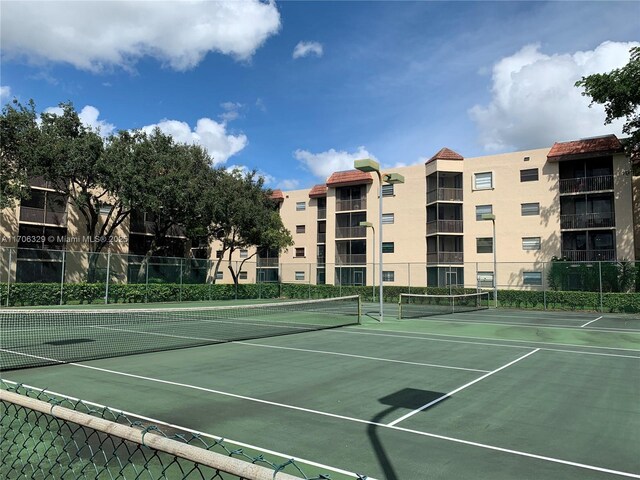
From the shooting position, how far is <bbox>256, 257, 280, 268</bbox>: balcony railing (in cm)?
5656

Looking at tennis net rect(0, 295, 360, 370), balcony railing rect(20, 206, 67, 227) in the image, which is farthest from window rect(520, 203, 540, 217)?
balcony railing rect(20, 206, 67, 227)

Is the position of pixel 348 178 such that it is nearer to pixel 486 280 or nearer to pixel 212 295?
pixel 486 280

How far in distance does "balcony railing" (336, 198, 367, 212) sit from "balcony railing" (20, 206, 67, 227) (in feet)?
84.5

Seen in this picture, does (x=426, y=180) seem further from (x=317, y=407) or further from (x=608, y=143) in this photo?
(x=317, y=407)

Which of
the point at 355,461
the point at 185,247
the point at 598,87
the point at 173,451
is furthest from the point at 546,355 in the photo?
the point at 185,247

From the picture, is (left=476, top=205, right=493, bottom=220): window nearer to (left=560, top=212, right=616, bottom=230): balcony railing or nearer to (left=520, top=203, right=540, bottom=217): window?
(left=520, top=203, right=540, bottom=217): window

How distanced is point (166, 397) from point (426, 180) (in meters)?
39.5

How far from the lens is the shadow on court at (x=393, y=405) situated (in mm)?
4893

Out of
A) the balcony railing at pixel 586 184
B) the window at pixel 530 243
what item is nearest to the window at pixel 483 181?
the window at pixel 530 243

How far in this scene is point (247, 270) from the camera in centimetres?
5738

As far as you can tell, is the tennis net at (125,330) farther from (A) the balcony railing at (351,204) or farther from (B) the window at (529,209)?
(A) the balcony railing at (351,204)

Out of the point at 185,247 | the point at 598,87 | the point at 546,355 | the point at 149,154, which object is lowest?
the point at 546,355

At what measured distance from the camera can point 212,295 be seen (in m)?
37.2

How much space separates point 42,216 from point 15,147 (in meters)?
8.28
